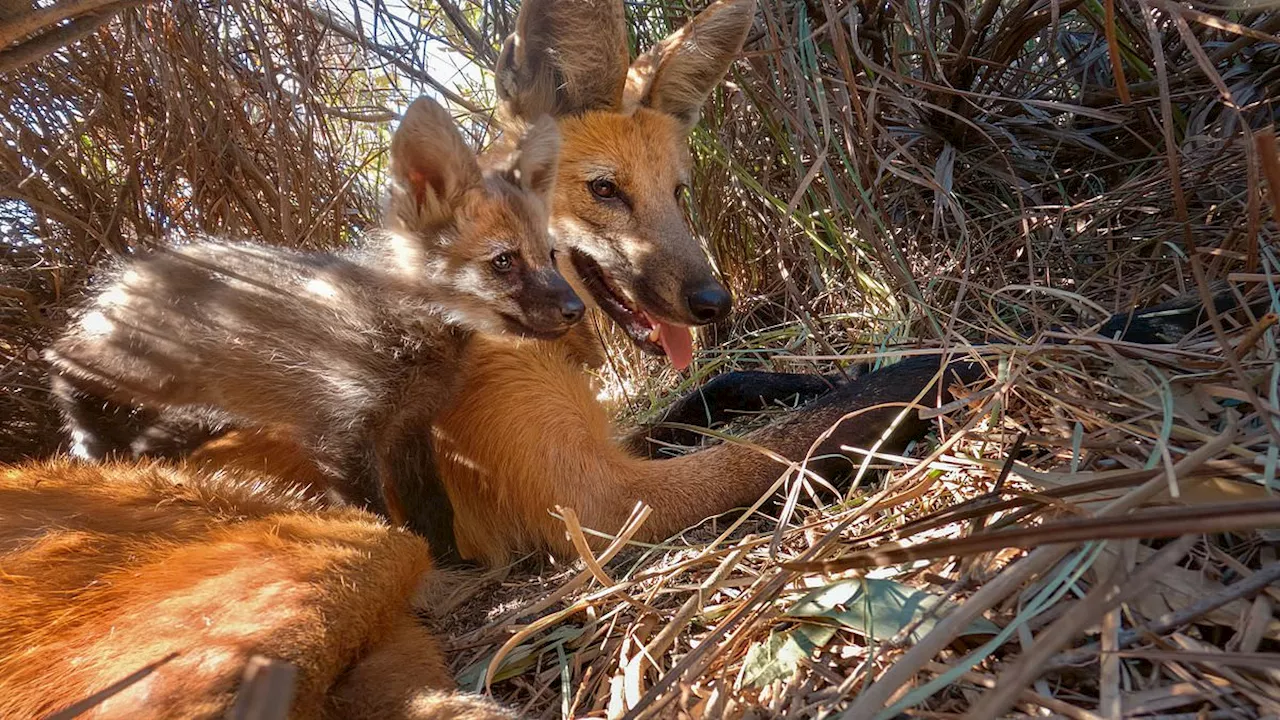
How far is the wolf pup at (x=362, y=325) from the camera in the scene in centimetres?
231

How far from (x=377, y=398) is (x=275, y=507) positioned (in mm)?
413

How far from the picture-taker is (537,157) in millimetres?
2674

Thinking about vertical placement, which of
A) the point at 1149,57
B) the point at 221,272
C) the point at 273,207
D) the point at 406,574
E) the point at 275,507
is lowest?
the point at 406,574

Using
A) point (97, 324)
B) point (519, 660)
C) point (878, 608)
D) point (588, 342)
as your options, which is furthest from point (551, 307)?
point (97, 324)

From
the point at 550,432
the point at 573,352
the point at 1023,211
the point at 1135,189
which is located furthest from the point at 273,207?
the point at 1135,189

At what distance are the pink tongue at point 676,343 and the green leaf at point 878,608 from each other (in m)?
1.59

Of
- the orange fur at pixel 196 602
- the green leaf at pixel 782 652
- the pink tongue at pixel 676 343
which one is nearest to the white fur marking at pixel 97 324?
the orange fur at pixel 196 602

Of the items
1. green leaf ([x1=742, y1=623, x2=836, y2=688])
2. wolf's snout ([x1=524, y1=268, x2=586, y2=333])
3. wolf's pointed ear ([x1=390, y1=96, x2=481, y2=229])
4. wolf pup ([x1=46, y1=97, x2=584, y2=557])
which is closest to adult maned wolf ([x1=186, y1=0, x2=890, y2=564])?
wolf pup ([x1=46, y1=97, x2=584, y2=557])

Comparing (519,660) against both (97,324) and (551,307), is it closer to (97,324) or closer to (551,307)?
(551,307)

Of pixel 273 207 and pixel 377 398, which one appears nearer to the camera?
pixel 377 398

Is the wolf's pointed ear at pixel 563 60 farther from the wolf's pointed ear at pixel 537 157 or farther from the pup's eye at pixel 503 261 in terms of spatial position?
the pup's eye at pixel 503 261

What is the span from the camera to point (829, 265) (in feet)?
11.0

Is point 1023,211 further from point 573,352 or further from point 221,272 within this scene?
point 221,272

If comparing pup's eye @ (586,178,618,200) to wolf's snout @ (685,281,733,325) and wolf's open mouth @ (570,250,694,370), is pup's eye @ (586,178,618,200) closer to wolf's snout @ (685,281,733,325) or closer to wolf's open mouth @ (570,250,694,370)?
wolf's open mouth @ (570,250,694,370)
